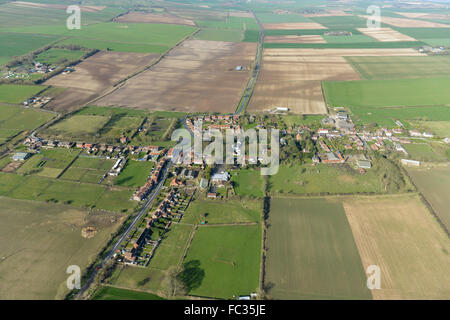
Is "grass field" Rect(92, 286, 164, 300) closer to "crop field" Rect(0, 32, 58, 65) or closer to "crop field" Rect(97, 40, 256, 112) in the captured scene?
"crop field" Rect(97, 40, 256, 112)

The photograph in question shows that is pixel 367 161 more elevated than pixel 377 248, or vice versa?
pixel 367 161

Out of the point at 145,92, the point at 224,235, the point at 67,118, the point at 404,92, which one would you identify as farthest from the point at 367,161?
the point at 67,118

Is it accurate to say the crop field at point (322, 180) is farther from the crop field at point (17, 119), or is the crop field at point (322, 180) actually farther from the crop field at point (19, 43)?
the crop field at point (19, 43)

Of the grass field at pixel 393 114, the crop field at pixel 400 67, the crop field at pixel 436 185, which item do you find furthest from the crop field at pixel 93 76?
Answer: the crop field at pixel 436 185

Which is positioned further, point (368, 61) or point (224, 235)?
point (368, 61)

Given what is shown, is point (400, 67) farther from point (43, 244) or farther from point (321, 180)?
point (43, 244)

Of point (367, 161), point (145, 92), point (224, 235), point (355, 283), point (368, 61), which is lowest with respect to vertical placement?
point (355, 283)

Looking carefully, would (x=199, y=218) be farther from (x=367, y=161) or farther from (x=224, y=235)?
(x=367, y=161)
